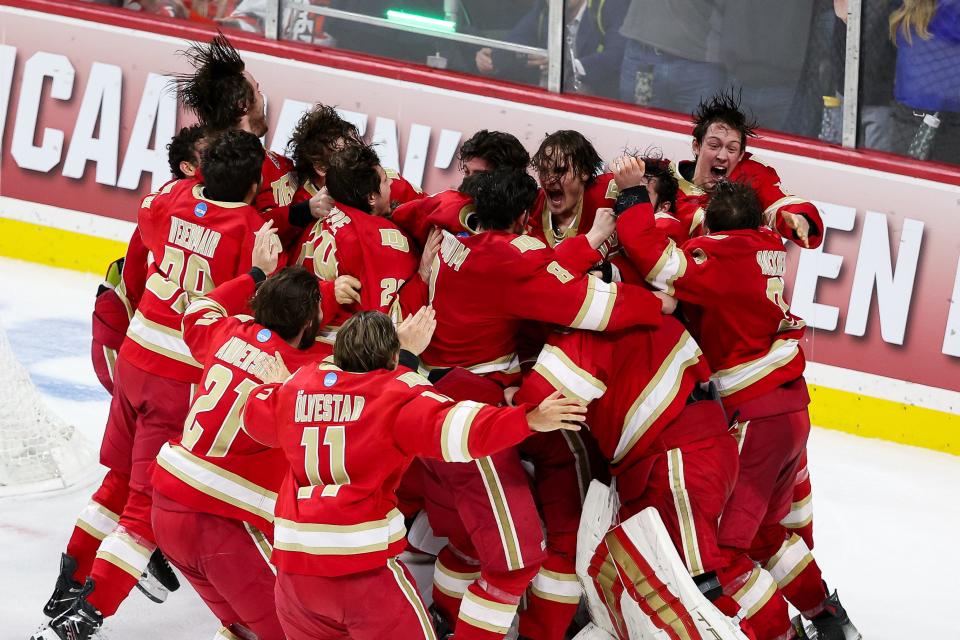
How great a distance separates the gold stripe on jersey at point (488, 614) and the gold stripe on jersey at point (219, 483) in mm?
568

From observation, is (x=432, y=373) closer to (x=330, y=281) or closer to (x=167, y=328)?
(x=330, y=281)

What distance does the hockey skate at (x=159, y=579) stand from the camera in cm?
393

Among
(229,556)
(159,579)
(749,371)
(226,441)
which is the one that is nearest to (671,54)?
(749,371)

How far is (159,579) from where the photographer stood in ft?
13.4

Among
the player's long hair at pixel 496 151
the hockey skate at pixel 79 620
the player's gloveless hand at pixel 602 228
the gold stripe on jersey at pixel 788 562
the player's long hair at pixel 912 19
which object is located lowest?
the hockey skate at pixel 79 620

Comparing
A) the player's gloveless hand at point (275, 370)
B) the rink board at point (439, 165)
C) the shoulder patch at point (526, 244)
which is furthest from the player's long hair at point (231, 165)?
the rink board at point (439, 165)

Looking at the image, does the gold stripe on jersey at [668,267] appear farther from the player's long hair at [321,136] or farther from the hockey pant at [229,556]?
the hockey pant at [229,556]

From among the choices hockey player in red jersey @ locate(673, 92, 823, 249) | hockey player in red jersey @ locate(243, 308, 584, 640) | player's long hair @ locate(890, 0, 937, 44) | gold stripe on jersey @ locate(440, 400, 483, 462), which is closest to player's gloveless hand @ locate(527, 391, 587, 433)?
hockey player in red jersey @ locate(243, 308, 584, 640)

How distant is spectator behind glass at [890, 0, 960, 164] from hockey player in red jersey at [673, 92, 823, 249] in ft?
6.56

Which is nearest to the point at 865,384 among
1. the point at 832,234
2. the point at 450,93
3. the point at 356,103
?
the point at 832,234

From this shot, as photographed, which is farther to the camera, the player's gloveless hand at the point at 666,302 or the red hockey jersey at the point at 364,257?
the red hockey jersey at the point at 364,257

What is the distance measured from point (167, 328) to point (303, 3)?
11.0 ft

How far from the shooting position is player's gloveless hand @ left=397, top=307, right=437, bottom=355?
3.26 meters

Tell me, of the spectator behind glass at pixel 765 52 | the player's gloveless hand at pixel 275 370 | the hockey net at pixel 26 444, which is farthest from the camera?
the spectator behind glass at pixel 765 52
